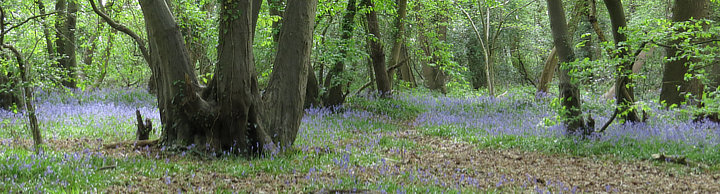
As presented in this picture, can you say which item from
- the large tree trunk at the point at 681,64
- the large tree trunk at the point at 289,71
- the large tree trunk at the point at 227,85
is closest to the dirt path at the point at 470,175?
the large tree trunk at the point at 227,85

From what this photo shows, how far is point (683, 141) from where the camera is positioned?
8.52m

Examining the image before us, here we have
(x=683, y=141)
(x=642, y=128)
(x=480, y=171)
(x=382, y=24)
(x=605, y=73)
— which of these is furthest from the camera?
(x=382, y=24)

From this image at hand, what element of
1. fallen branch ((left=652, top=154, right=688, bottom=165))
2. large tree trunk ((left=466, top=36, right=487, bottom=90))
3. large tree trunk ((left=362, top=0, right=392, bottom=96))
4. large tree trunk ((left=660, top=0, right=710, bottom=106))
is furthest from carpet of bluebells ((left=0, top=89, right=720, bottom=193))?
large tree trunk ((left=466, top=36, right=487, bottom=90))

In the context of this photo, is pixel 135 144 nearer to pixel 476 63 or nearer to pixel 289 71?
pixel 289 71

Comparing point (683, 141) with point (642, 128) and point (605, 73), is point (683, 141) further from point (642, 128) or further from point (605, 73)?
point (605, 73)

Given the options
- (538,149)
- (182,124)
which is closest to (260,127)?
(182,124)

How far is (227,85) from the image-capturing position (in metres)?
6.49

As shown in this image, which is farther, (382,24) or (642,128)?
(382,24)

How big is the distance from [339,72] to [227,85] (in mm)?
7000

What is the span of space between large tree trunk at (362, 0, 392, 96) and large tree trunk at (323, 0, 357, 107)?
0.69m

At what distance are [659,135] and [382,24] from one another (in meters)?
9.31

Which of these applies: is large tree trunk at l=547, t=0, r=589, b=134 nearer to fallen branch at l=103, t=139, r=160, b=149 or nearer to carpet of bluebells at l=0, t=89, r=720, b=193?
carpet of bluebells at l=0, t=89, r=720, b=193

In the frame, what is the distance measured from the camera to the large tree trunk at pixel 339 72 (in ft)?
43.8

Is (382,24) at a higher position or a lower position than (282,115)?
higher
